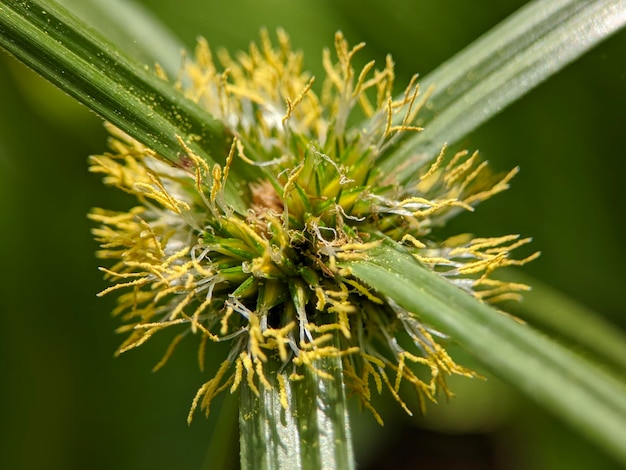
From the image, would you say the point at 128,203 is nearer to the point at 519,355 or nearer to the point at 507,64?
the point at 507,64

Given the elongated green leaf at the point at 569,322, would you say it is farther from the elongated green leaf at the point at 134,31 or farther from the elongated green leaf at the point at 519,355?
the elongated green leaf at the point at 134,31

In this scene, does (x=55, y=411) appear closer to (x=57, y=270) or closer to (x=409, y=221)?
(x=57, y=270)

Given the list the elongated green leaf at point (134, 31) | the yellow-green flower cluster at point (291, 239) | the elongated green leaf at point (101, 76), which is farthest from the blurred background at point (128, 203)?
the elongated green leaf at point (101, 76)

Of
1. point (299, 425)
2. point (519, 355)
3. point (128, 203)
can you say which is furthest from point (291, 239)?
point (128, 203)

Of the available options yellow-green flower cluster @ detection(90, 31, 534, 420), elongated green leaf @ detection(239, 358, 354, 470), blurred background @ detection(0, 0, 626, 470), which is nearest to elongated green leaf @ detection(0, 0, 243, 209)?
yellow-green flower cluster @ detection(90, 31, 534, 420)

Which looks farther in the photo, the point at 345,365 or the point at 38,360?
the point at 38,360

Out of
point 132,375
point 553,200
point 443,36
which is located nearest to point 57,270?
point 132,375
